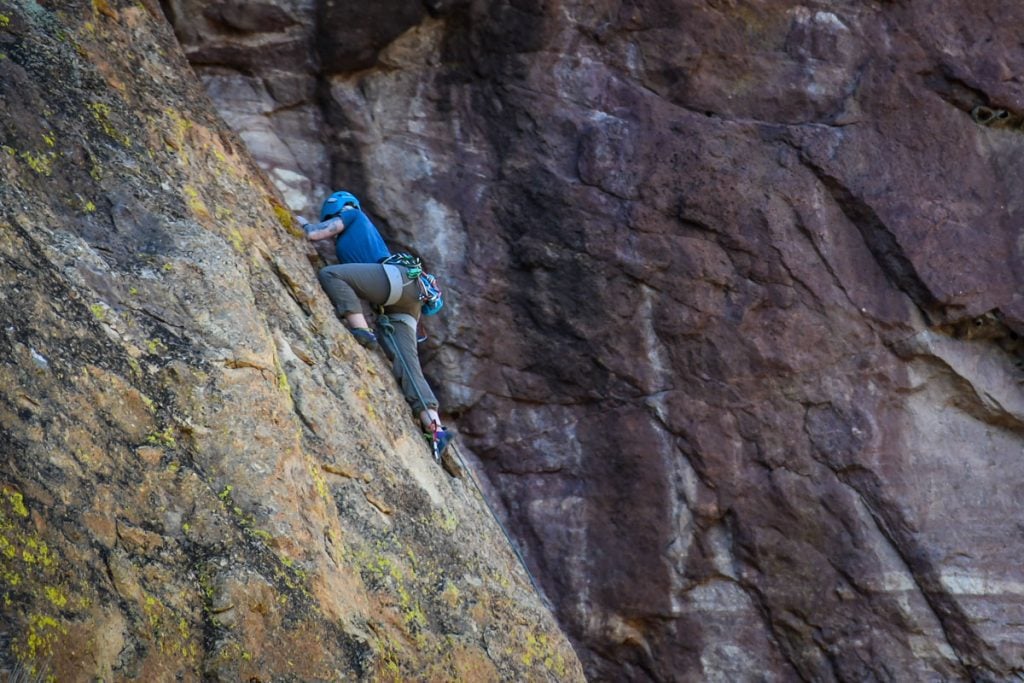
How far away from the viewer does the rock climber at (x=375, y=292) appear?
24.8 feet

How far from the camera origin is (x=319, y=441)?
616 centimetres

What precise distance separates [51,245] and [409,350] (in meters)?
2.91

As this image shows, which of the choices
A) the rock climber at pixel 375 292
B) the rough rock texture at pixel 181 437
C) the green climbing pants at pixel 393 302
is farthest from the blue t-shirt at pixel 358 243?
the rough rock texture at pixel 181 437

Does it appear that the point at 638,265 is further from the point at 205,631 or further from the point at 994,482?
the point at 205,631

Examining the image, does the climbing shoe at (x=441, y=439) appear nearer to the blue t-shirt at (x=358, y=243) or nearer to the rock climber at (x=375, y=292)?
the rock climber at (x=375, y=292)

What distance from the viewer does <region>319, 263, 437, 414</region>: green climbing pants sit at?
7.55 metres

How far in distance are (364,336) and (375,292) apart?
1.08 ft

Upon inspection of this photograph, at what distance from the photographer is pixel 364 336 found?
296 inches

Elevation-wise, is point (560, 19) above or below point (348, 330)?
above

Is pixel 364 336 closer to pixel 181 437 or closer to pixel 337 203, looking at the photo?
pixel 337 203

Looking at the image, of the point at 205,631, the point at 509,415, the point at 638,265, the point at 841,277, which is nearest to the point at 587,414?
the point at 509,415

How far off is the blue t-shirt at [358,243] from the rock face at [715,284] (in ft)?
3.86

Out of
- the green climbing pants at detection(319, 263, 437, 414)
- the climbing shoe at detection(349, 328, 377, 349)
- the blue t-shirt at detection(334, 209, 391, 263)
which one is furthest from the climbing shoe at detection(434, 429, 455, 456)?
the blue t-shirt at detection(334, 209, 391, 263)

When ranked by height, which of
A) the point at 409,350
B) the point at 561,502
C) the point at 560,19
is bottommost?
the point at 561,502
